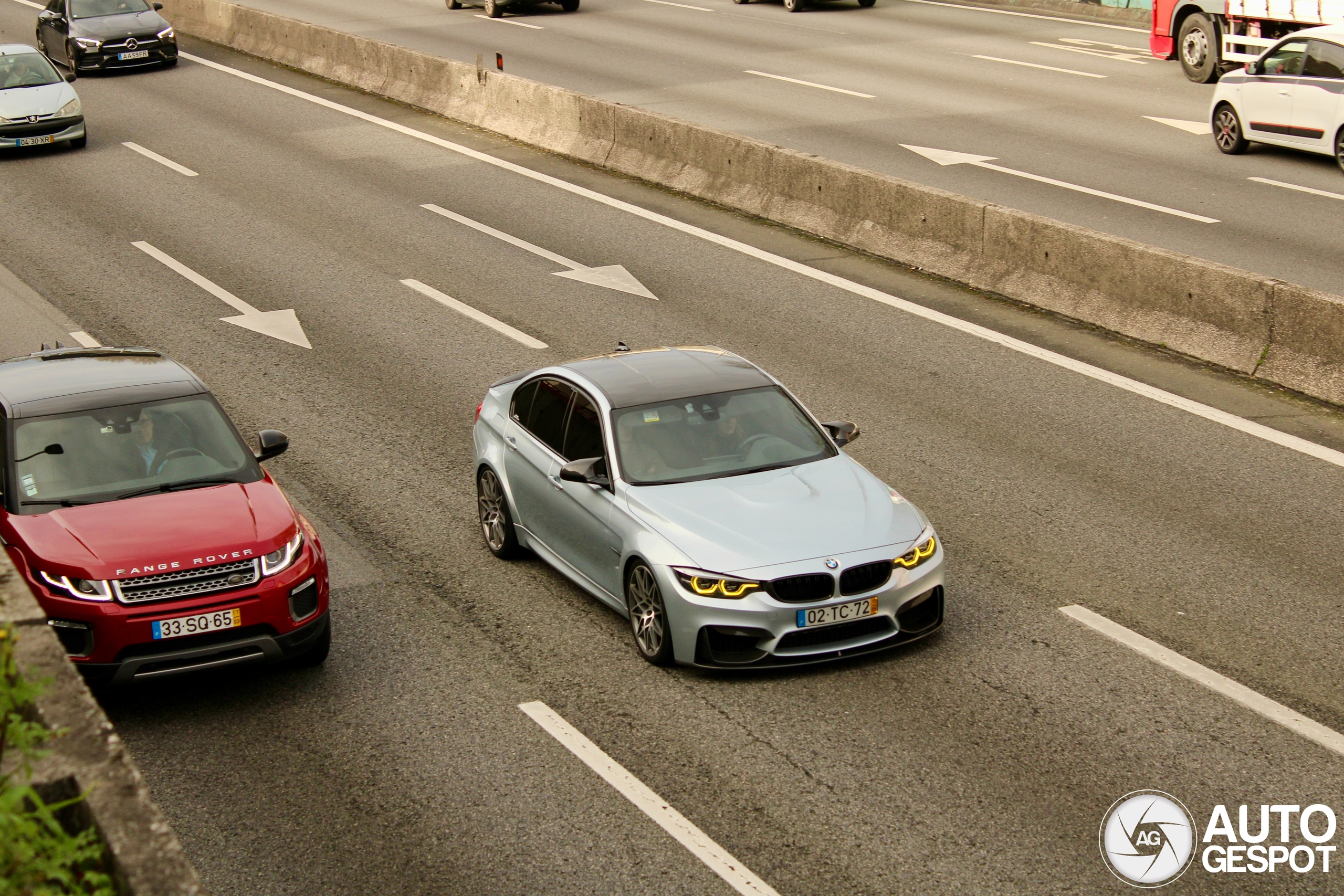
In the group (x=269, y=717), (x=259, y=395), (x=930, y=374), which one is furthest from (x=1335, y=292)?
(x=269, y=717)

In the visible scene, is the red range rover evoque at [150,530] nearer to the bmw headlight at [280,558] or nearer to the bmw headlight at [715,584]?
the bmw headlight at [280,558]

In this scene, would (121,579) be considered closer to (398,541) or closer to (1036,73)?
(398,541)

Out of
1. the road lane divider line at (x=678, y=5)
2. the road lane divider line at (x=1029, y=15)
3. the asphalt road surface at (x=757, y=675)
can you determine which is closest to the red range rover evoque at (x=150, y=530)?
the asphalt road surface at (x=757, y=675)

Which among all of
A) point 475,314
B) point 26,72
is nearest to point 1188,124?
point 475,314

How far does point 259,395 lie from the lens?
43.8ft

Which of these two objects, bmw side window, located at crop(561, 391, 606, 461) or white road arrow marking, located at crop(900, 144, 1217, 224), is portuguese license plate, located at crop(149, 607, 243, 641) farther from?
white road arrow marking, located at crop(900, 144, 1217, 224)

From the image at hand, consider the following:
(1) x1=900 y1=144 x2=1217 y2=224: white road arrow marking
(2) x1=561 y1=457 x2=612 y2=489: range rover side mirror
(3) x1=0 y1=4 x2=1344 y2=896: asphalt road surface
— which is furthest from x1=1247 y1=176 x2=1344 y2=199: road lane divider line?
(2) x1=561 y1=457 x2=612 y2=489: range rover side mirror

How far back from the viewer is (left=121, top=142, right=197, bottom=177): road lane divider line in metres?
22.5

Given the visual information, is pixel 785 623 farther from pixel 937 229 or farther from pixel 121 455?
pixel 937 229

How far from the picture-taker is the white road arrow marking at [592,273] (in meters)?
16.4

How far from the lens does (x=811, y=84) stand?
26875 millimetres

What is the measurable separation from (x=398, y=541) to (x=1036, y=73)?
20.8m

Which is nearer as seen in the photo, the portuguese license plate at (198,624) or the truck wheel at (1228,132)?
the portuguese license plate at (198,624)

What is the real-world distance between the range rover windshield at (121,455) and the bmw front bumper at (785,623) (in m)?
2.84
